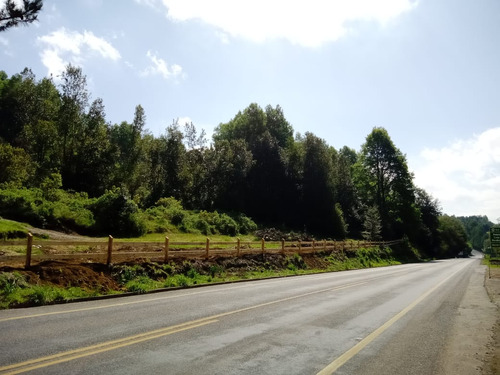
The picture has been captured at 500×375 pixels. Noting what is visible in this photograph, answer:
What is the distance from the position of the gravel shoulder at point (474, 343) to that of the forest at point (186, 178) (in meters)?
22.4

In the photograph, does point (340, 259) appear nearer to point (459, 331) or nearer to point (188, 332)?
point (459, 331)

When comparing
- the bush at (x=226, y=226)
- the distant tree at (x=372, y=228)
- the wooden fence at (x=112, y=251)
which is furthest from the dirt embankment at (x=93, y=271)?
the distant tree at (x=372, y=228)

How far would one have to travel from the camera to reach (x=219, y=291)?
13492 millimetres

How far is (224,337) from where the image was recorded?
672 centimetres

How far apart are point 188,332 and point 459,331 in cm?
609

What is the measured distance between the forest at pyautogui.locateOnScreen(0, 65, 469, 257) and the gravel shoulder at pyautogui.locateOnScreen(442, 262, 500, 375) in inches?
882

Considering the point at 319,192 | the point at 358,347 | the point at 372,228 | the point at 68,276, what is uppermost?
the point at 319,192

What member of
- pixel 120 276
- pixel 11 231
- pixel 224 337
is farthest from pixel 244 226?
pixel 224 337

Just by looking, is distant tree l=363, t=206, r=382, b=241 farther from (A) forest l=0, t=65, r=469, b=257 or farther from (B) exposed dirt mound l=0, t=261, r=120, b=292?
(B) exposed dirt mound l=0, t=261, r=120, b=292

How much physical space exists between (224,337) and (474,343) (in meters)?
4.94

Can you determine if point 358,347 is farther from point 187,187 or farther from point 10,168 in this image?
point 187,187

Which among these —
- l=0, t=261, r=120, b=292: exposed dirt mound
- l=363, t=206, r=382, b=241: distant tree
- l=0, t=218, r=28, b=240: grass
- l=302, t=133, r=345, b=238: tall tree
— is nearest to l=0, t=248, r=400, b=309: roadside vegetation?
l=0, t=261, r=120, b=292: exposed dirt mound

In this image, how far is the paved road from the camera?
518 cm

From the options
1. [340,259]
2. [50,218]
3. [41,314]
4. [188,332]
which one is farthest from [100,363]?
[340,259]
